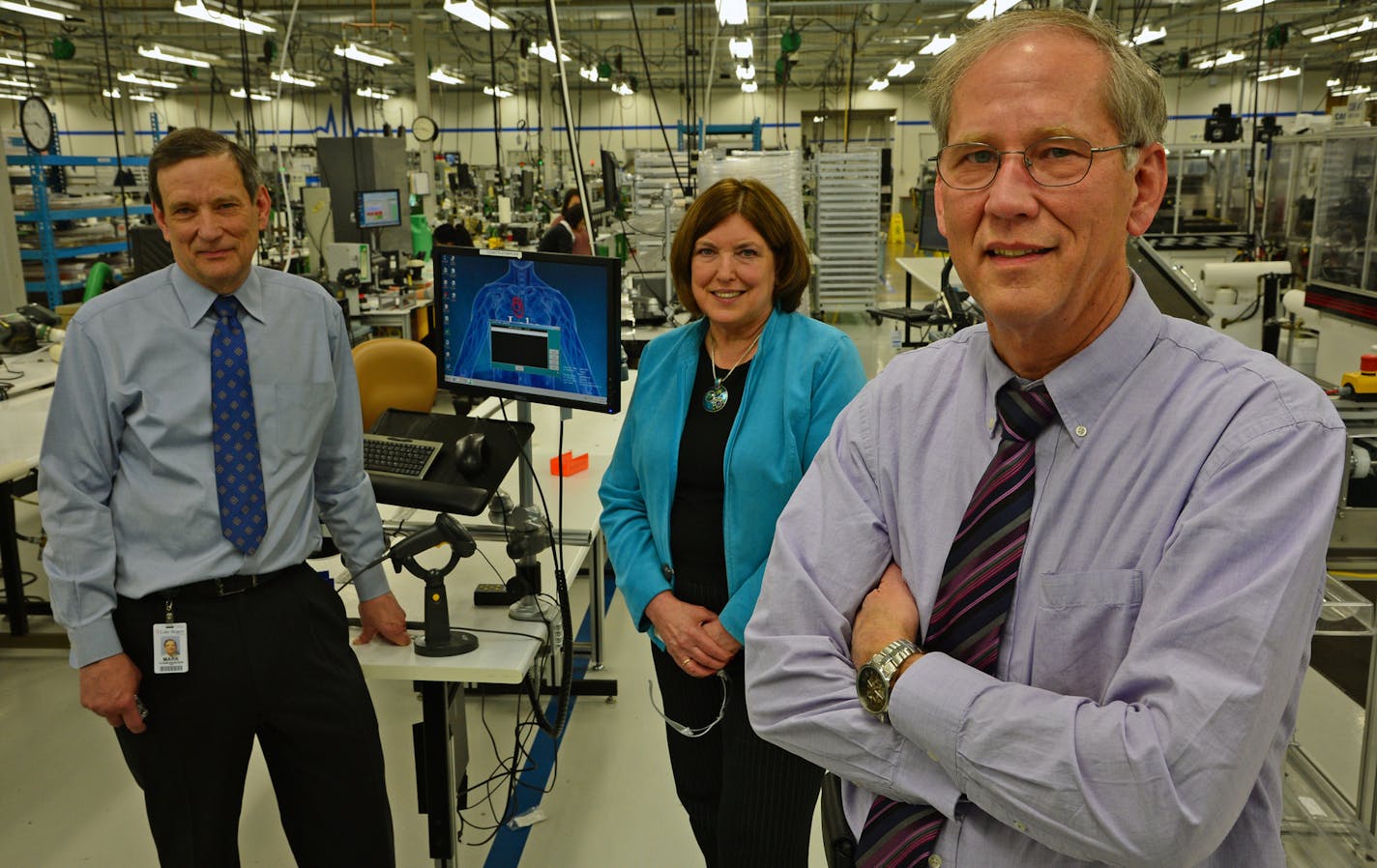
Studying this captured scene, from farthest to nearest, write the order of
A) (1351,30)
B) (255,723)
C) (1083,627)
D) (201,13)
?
(1351,30)
(201,13)
(255,723)
(1083,627)

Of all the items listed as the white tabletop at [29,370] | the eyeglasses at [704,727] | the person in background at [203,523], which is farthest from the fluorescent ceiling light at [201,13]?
the eyeglasses at [704,727]

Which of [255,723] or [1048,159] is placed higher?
[1048,159]

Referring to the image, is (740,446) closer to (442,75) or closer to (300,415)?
(300,415)

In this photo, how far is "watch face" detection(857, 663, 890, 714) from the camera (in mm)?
970

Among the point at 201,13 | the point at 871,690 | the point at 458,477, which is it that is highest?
the point at 201,13

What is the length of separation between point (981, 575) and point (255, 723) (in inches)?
56.1

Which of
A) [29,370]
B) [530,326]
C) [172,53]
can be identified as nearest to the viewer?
[530,326]

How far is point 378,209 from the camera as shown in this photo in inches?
277

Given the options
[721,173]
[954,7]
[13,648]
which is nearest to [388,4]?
[954,7]

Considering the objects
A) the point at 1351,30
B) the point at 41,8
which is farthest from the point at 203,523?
the point at 1351,30

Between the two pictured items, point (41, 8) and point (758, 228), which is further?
point (41, 8)

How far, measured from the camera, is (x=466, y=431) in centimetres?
244

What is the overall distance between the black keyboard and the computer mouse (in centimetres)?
10

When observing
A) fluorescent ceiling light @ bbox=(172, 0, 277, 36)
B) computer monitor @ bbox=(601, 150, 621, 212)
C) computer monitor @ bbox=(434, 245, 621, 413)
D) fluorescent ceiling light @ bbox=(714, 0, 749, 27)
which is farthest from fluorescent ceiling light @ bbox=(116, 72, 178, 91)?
computer monitor @ bbox=(434, 245, 621, 413)
